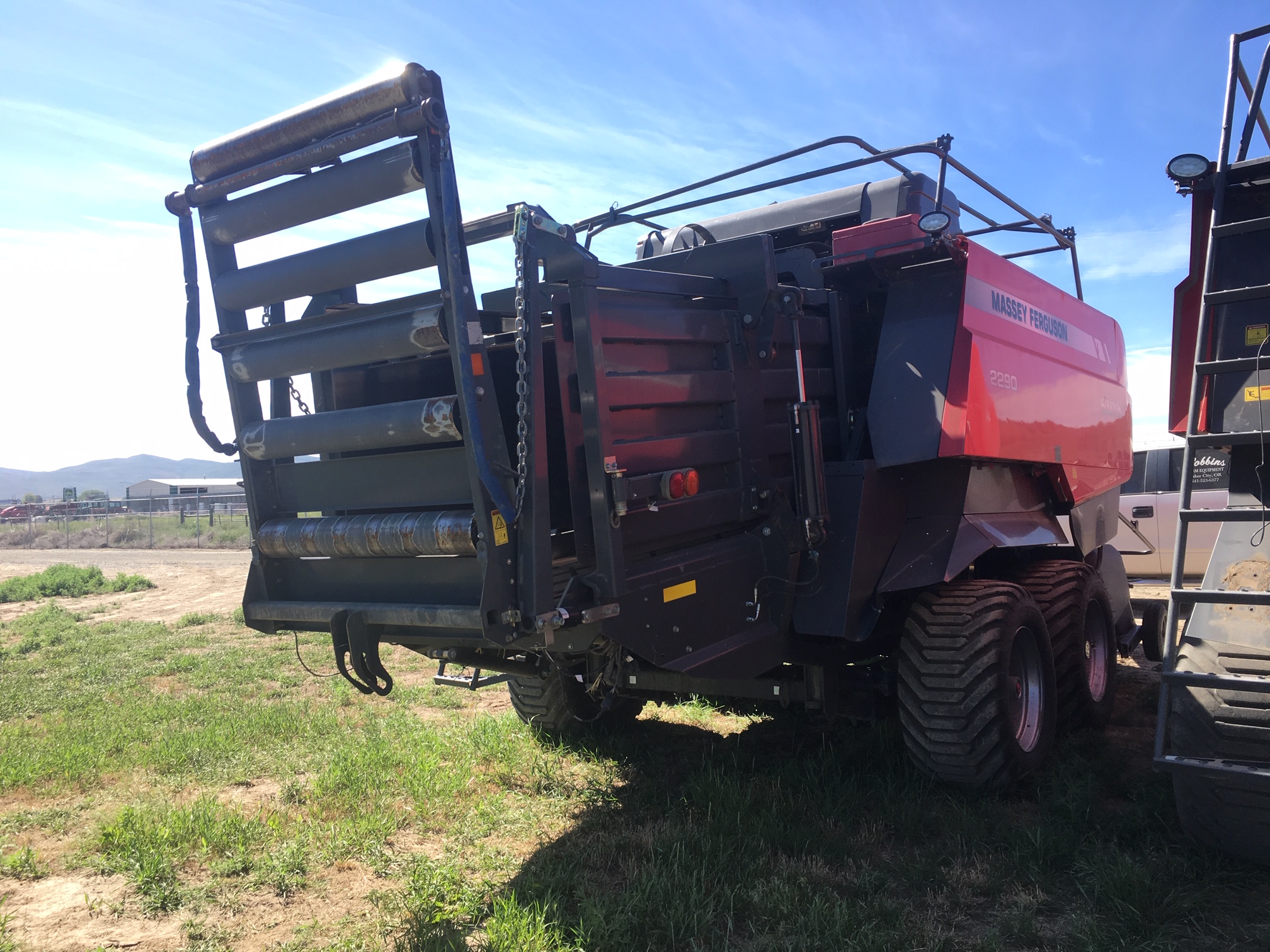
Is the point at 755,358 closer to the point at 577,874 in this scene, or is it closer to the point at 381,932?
the point at 577,874

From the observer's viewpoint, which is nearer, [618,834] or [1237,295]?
[1237,295]

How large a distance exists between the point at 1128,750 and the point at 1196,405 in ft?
8.34

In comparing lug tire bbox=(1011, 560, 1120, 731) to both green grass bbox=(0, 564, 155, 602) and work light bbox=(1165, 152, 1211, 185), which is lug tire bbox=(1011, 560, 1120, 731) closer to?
work light bbox=(1165, 152, 1211, 185)

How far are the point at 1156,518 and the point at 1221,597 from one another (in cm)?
791

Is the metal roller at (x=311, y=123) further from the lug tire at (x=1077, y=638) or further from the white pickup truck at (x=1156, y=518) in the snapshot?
the white pickup truck at (x=1156, y=518)

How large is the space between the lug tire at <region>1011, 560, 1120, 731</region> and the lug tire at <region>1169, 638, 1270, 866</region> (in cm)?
173

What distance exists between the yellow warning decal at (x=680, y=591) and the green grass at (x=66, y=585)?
50.4ft

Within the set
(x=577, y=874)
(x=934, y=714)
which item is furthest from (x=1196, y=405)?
(x=577, y=874)

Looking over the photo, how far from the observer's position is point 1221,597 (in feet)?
10.8

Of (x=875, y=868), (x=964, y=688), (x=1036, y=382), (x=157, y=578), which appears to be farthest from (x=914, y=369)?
(x=157, y=578)

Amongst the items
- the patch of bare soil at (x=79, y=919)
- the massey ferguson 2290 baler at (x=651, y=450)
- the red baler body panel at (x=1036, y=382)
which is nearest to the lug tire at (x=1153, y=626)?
the red baler body panel at (x=1036, y=382)

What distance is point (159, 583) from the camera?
1748cm

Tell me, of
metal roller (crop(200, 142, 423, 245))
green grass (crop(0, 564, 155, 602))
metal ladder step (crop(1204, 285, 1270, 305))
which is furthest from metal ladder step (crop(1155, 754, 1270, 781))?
green grass (crop(0, 564, 155, 602))

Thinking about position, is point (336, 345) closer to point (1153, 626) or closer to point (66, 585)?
point (1153, 626)
